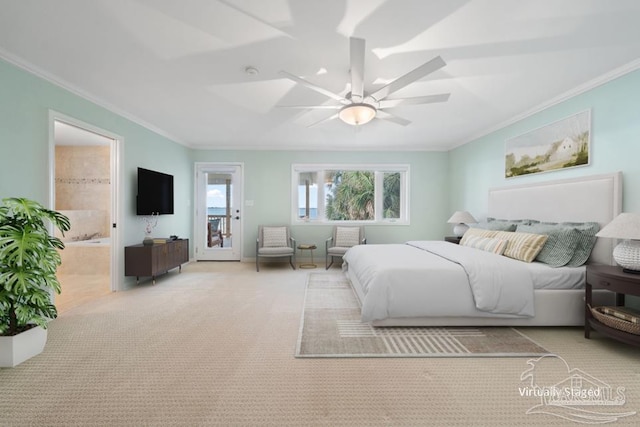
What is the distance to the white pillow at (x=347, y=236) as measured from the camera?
18.2 feet

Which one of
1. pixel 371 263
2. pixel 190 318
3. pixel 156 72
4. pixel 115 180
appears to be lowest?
pixel 190 318

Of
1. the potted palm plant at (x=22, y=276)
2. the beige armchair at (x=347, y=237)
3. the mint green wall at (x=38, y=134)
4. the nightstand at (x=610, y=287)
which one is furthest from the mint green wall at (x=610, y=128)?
the mint green wall at (x=38, y=134)

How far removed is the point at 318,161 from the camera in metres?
5.96

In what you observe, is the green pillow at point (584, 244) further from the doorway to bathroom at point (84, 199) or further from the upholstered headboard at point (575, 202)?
the doorway to bathroom at point (84, 199)

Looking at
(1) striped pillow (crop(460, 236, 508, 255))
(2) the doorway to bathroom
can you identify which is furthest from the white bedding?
(2) the doorway to bathroom

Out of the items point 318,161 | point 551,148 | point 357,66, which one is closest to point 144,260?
point 318,161

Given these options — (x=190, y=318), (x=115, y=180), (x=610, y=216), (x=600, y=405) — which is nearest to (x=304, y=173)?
(x=115, y=180)

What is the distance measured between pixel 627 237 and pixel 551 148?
1673 mm

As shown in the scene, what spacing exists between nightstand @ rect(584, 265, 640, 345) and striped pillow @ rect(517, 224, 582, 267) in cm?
28

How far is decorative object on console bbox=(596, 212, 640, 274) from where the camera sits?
7.01 feet

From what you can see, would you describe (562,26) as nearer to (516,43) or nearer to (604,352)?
(516,43)

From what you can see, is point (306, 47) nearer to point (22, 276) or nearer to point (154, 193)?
point (22, 276)

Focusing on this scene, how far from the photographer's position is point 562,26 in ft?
6.54

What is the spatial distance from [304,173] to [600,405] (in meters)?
5.29
